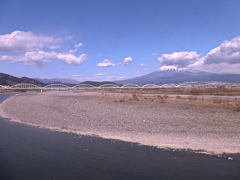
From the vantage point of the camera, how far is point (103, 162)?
8.12m

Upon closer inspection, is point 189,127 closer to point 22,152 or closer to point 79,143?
point 79,143

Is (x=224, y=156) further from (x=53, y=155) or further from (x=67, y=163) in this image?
(x=53, y=155)

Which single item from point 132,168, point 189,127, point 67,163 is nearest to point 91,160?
point 67,163

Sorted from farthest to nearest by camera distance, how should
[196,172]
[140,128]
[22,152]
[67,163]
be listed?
1. [140,128]
2. [22,152]
3. [67,163]
4. [196,172]

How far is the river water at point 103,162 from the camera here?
703 cm

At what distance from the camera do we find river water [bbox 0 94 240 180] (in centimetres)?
703

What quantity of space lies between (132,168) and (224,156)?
11.5ft

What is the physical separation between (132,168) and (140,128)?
21.2ft

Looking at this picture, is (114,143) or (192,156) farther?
(114,143)

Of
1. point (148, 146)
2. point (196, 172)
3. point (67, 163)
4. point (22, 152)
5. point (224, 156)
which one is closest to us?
point (196, 172)

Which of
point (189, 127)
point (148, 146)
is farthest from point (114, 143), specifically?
point (189, 127)

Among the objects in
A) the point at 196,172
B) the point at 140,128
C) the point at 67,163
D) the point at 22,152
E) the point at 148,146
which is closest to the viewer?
the point at 196,172

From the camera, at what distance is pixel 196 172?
7.28 m

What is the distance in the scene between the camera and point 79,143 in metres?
10.7
